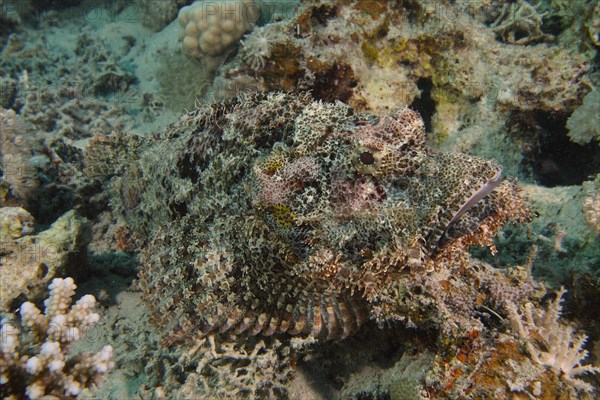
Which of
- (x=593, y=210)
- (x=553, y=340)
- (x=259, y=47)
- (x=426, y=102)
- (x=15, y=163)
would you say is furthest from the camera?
(x=426, y=102)

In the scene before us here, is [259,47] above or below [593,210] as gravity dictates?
above

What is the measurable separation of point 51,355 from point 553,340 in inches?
150

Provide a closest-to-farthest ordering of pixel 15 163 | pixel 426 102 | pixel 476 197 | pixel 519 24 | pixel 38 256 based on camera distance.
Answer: pixel 476 197, pixel 38 256, pixel 15 163, pixel 519 24, pixel 426 102

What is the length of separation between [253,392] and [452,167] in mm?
2575

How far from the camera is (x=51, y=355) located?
9.57ft

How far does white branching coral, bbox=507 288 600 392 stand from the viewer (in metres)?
2.67

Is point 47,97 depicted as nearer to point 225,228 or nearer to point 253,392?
point 225,228

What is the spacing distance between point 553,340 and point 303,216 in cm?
207

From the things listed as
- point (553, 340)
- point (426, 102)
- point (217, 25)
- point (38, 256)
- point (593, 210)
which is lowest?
point (38, 256)

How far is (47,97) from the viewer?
793 centimetres

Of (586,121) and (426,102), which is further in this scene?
(426,102)

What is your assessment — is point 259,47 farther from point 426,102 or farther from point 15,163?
point 15,163

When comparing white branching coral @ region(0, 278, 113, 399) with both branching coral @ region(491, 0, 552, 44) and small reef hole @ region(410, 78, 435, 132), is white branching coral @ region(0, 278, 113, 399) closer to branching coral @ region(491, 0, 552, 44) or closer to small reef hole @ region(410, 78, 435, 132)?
small reef hole @ region(410, 78, 435, 132)

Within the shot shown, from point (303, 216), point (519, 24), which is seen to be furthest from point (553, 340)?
point (519, 24)
